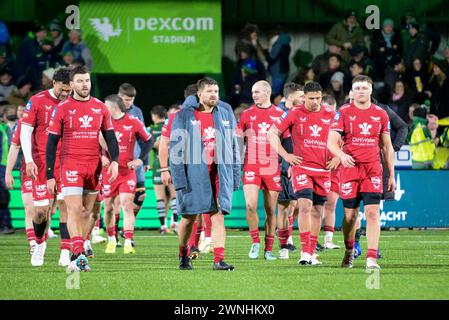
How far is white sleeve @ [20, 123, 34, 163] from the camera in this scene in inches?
562

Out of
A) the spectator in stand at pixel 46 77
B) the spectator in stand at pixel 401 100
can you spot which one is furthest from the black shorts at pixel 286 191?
the spectator in stand at pixel 46 77

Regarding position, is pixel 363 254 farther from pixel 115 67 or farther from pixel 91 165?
pixel 115 67

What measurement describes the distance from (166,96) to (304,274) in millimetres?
14835

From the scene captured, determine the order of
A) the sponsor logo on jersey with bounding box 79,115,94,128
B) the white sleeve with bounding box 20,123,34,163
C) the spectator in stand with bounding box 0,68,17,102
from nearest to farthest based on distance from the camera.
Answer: the sponsor logo on jersey with bounding box 79,115,94,128 < the white sleeve with bounding box 20,123,34,163 < the spectator in stand with bounding box 0,68,17,102

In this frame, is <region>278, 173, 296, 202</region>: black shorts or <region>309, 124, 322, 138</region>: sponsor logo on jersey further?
<region>278, 173, 296, 202</region>: black shorts


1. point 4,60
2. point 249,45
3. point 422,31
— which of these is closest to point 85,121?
point 249,45

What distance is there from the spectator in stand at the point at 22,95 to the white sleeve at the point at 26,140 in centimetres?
1151

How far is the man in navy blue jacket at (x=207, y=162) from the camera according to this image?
13156 millimetres

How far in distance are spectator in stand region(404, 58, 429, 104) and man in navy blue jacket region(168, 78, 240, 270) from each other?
13.8 meters

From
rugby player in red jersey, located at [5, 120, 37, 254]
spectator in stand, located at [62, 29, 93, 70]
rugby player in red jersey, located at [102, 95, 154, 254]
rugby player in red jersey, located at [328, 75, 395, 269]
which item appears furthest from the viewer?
spectator in stand, located at [62, 29, 93, 70]

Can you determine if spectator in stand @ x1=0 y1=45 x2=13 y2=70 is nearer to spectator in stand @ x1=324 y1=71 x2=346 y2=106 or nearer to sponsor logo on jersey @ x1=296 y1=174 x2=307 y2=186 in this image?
spectator in stand @ x1=324 y1=71 x2=346 y2=106

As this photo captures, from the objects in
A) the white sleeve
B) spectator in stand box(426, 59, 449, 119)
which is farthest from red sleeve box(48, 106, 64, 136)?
spectator in stand box(426, 59, 449, 119)

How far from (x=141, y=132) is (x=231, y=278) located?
5.72 meters
